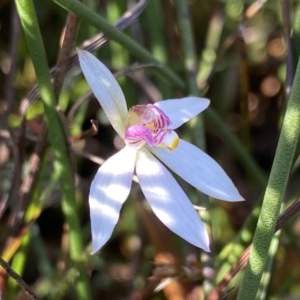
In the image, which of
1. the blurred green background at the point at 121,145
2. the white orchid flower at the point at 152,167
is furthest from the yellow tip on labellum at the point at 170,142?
the blurred green background at the point at 121,145

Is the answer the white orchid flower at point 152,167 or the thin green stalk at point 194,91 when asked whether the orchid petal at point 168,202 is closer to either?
the white orchid flower at point 152,167

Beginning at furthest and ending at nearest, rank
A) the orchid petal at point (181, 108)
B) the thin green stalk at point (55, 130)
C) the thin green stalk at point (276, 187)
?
the orchid petal at point (181, 108) < the thin green stalk at point (55, 130) < the thin green stalk at point (276, 187)

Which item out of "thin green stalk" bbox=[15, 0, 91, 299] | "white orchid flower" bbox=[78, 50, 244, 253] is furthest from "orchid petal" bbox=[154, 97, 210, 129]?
"thin green stalk" bbox=[15, 0, 91, 299]

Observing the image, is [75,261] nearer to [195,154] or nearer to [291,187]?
[195,154]

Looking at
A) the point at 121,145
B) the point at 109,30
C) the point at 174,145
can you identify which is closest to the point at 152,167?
the point at 174,145

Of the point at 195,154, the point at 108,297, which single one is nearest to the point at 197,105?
the point at 195,154

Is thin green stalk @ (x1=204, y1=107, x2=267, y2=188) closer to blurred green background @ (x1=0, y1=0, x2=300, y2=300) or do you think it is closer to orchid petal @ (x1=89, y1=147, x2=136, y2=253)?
blurred green background @ (x1=0, y1=0, x2=300, y2=300)

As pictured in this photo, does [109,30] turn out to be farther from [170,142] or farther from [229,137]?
[229,137]

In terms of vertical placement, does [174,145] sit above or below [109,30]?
below
